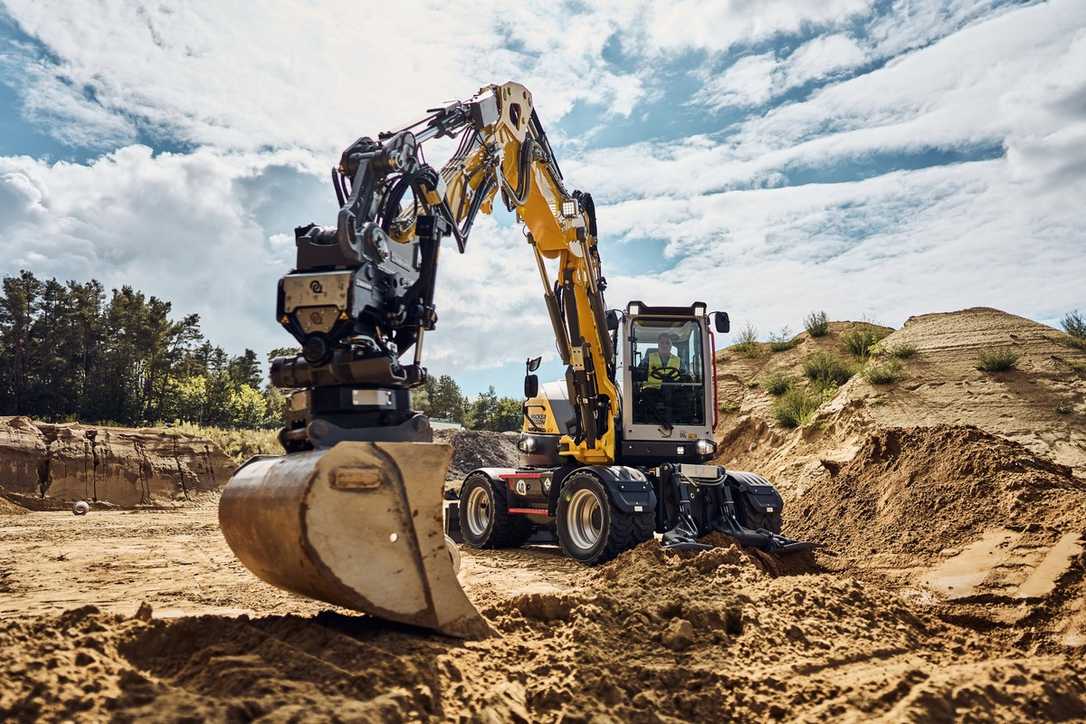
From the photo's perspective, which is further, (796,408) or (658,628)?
(796,408)

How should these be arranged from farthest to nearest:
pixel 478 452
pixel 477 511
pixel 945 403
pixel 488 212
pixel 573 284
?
pixel 478 452
pixel 945 403
pixel 477 511
pixel 573 284
pixel 488 212

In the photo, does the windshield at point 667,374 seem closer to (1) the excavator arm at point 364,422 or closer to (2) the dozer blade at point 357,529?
(1) the excavator arm at point 364,422

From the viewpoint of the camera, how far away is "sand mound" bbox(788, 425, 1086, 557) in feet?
30.2

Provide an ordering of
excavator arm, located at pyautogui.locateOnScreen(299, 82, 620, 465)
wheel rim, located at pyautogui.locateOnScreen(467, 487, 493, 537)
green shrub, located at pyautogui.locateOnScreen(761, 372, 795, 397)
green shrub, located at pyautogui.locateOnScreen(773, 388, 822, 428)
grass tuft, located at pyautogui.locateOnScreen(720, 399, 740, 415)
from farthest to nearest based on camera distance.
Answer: grass tuft, located at pyautogui.locateOnScreen(720, 399, 740, 415) → green shrub, located at pyautogui.locateOnScreen(761, 372, 795, 397) → green shrub, located at pyautogui.locateOnScreen(773, 388, 822, 428) → wheel rim, located at pyautogui.locateOnScreen(467, 487, 493, 537) → excavator arm, located at pyautogui.locateOnScreen(299, 82, 620, 465)

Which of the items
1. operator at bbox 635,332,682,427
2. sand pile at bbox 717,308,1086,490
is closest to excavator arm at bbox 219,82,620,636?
operator at bbox 635,332,682,427

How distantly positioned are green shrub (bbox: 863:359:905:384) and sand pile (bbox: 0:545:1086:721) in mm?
12791

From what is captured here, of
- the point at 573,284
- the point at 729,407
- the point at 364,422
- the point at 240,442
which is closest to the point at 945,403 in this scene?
the point at 729,407

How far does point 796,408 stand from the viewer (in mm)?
18969

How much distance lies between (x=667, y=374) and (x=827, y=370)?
11915mm

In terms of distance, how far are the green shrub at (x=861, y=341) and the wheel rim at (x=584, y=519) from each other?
13808 millimetres

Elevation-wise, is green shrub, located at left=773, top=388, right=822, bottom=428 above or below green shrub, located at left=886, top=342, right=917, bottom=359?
below

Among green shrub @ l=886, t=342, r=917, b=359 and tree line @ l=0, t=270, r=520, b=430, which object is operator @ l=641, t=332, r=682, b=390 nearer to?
green shrub @ l=886, t=342, r=917, b=359

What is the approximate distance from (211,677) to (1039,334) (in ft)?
62.6

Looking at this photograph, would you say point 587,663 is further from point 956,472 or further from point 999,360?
point 999,360
